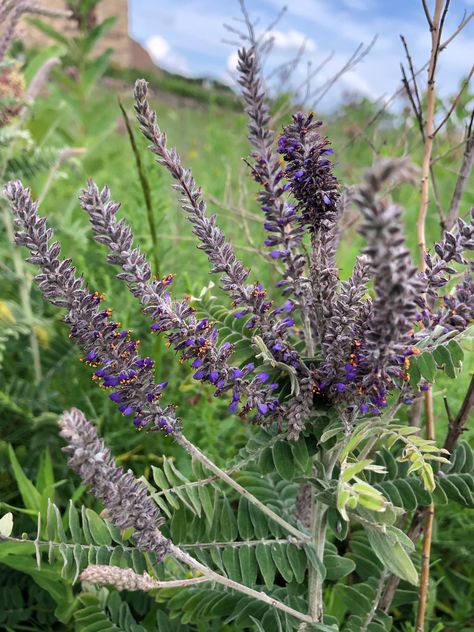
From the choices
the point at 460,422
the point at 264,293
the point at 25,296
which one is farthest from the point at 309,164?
the point at 25,296

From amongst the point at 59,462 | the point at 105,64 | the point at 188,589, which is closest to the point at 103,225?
the point at 188,589

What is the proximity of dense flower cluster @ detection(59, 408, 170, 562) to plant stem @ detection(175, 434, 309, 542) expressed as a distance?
0.27 feet

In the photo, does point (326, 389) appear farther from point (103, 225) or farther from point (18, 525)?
point (18, 525)

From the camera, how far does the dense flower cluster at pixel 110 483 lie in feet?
2.09

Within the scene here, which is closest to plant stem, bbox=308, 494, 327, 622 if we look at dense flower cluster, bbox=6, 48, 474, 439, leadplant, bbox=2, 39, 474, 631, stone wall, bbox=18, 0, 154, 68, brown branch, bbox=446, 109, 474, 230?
leadplant, bbox=2, 39, 474, 631

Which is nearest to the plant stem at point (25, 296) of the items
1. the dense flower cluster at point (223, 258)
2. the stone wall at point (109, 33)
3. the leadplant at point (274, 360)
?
the stone wall at point (109, 33)

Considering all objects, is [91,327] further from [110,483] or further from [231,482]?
[231,482]

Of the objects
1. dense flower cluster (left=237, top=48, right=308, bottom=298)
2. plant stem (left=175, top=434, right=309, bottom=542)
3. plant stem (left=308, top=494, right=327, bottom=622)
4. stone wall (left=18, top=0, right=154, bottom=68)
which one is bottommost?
plant stem (left=308, top=494, right=327, bottom=622)

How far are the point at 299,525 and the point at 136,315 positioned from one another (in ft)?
2.90

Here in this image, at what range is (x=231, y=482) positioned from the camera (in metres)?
0.83

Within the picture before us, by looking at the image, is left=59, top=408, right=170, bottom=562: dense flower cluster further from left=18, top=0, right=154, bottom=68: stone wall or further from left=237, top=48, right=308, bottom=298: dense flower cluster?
left=18, top=0, right=154, bottom=68: stone wall

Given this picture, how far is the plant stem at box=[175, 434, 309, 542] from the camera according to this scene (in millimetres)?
815

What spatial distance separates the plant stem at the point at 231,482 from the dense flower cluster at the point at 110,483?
8 cm

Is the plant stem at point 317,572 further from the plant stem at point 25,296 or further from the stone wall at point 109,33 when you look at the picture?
the stone wall at point 109,33
